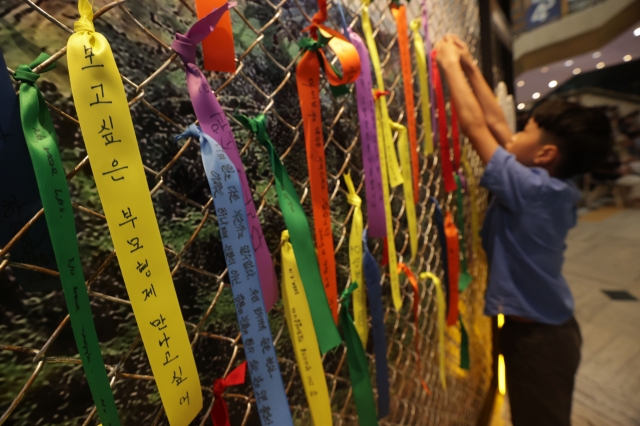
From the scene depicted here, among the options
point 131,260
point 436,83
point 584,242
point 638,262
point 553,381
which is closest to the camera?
point 131,260

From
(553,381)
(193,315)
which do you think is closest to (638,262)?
(553,381)

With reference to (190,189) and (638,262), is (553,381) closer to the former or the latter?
(190,189)

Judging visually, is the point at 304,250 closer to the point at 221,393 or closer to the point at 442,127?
the point at 221,393

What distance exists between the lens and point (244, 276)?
322 millimetres

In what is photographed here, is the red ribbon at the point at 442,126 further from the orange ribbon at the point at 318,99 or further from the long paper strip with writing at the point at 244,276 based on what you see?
the long paper strip with writing at the point at 244,276

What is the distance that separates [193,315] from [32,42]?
0.99ft

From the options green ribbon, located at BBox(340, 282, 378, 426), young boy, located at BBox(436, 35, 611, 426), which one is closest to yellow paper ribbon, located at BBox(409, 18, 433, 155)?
young boy, located at BBox(436, 35, 611, 426)

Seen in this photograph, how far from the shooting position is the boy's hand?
0.73 m

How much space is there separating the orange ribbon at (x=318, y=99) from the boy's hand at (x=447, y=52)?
43cm

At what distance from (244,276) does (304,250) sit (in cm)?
9

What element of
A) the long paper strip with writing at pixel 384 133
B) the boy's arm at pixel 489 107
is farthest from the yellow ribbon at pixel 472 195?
the long paper strip with writing at pixel 384 133

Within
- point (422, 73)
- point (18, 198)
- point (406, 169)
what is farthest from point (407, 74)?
point (18, 198)

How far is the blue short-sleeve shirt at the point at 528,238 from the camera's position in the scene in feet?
2.60

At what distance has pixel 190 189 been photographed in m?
0.37
